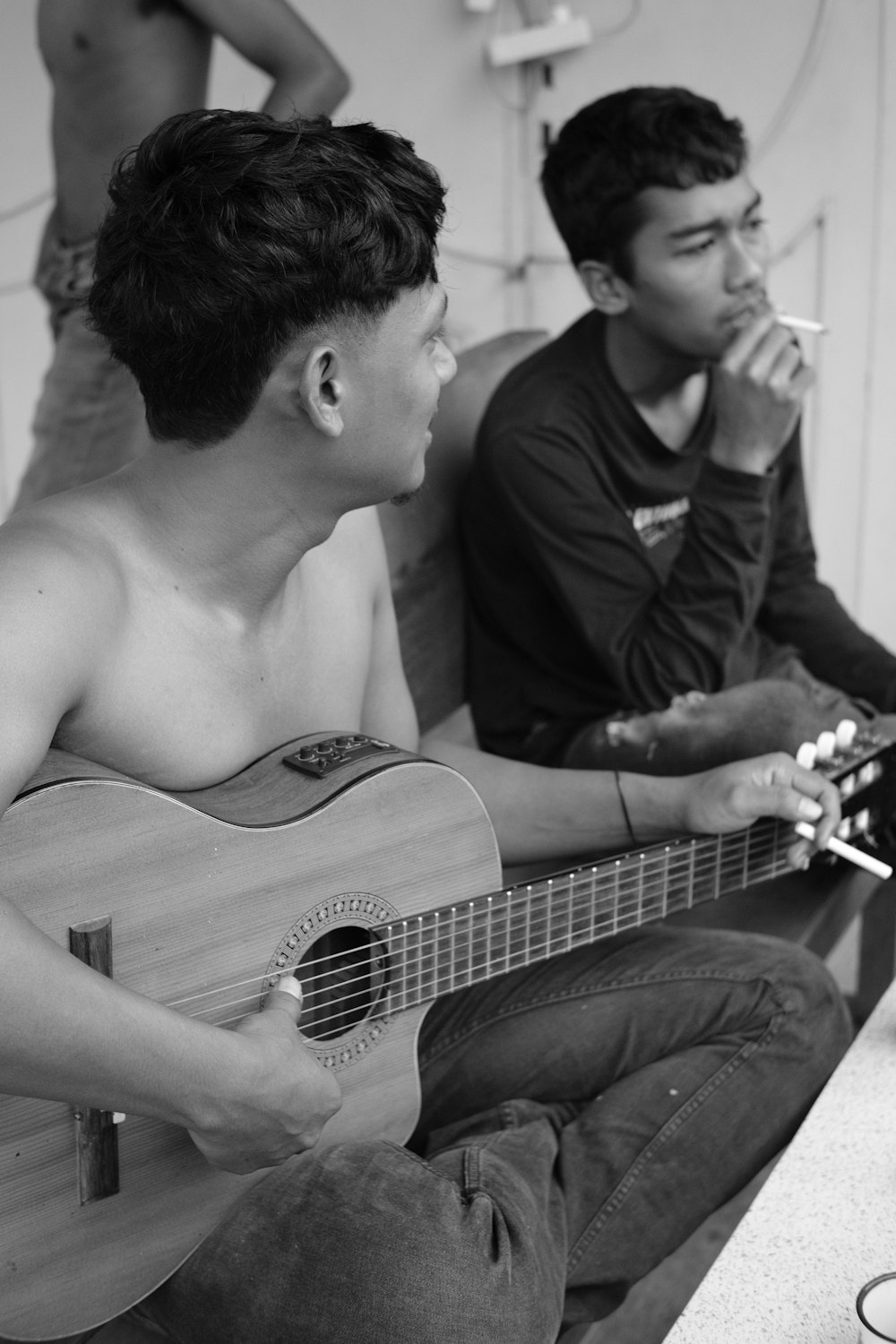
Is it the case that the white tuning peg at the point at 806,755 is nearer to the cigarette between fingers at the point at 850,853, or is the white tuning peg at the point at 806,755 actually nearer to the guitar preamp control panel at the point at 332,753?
the cigarette between fingers at the point at 850,853

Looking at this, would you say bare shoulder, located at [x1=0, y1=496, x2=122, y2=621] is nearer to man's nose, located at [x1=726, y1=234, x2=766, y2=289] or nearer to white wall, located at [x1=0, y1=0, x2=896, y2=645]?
man's nose, located at [x1=726, y1=234, x2=766, y2=289]

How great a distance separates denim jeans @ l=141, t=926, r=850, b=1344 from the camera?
99 cm

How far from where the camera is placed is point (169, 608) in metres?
1.12

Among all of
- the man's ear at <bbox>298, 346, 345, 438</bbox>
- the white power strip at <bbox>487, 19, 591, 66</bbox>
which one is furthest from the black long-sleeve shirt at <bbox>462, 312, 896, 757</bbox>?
the white power strip at <bbox>487, 19, 591, 66</bbox>

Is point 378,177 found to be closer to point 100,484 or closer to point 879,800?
point 100,484

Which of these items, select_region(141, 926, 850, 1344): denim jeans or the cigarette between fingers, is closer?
select_region(141, 926, 850, 1344): denim jeans

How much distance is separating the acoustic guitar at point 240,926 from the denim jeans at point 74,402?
1124 mm

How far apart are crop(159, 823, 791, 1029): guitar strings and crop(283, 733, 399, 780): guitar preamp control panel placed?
141 mm

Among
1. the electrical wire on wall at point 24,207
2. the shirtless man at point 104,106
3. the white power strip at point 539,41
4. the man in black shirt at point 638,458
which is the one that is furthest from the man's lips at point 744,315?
the electrical wire on wall at point 24,207

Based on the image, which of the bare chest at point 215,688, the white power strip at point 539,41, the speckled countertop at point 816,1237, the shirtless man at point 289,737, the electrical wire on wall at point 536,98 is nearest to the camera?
the speckled countertop at point 816,1237

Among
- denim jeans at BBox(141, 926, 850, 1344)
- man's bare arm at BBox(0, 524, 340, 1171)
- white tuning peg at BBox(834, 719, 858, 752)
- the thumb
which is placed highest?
man's bare arm at BBox(0, 524, 340, 1171)

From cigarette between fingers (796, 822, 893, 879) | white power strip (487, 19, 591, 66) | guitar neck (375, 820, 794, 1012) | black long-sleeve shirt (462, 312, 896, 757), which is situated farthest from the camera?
white power strip (487, 19, 591, 66)

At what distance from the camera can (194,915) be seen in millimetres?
1042

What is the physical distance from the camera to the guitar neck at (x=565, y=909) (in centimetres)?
118
